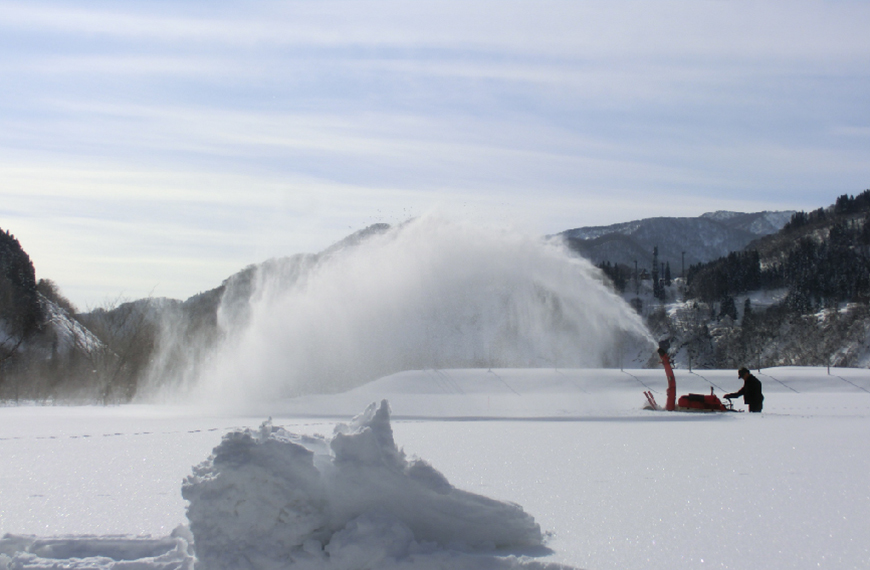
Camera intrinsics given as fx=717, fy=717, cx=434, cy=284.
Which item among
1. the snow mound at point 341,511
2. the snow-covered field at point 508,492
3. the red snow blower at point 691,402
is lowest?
the red snow blower at point 691,402

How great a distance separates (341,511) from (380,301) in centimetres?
1675

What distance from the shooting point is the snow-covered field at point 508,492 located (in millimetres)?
3850

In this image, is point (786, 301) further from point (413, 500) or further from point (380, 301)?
point (413, 500)

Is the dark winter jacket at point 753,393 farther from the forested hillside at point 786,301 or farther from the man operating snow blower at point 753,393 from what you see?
the forested hillside at point 786,301

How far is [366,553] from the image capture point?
3.65 meters

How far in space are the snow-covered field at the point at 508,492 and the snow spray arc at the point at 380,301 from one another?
7.07m

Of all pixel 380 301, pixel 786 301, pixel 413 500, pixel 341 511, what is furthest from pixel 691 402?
pixel 786 301

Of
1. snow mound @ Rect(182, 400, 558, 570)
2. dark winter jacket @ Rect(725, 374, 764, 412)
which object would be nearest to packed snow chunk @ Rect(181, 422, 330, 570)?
snow mound @ Rect(182, 400, 558, 570)

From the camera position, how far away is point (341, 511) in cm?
402

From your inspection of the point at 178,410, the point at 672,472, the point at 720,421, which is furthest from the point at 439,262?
the point at 672,472

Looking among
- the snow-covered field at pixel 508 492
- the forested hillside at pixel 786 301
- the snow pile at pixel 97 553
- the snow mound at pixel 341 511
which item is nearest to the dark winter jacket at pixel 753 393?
the snow-covered field at pixel 508 492

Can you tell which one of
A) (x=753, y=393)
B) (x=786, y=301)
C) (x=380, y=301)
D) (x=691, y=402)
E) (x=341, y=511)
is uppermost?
(x=786, y=301)

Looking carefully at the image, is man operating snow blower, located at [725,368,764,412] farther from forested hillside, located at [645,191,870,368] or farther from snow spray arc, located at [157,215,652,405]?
forested hillside, located at [645,191,870,368]

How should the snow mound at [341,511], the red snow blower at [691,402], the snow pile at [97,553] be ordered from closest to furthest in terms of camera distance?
the snow mound at [341,511] → the snow pile at [97,553] → the red snow blower at [691,402]
